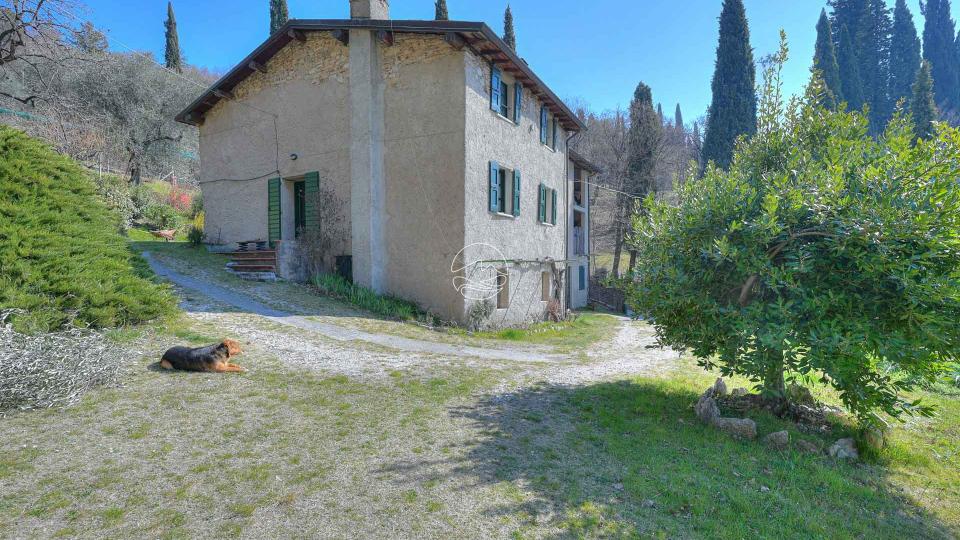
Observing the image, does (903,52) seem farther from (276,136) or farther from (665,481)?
(665,481)

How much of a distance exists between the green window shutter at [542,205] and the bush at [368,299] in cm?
598

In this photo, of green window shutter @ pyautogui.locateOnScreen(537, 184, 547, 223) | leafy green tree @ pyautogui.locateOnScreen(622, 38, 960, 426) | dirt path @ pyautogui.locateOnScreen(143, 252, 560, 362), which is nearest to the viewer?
leafy green tree @ pyautogui.locateOnScreen(622, 38, 960, 426)

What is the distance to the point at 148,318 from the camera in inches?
286

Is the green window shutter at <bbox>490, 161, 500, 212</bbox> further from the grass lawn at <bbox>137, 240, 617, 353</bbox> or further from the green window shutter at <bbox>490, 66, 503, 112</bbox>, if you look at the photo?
the grass lawn at <bbox>137, 240, 617, 353</bbox>

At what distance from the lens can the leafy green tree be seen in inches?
173

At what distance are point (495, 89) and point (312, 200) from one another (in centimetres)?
605

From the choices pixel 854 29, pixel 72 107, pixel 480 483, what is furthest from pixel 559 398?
pixel 854 29

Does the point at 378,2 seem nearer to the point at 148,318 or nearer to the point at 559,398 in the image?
the point at 148,318

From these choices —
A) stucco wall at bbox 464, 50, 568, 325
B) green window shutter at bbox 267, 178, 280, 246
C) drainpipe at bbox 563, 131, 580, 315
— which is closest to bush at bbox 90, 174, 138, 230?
green window shutter at bbox 267, 178, 280, 246

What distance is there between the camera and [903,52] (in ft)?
156

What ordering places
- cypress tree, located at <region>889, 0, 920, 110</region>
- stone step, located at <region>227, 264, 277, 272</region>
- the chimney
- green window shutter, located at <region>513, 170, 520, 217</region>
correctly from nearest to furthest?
the chimney < stone step, located at <region>227, 264, 277, 272</region> < green window shutter, located at <region>513, 170, 520, 217</region> < cypress tree, located at <region>889, 0, 920, 110</region>

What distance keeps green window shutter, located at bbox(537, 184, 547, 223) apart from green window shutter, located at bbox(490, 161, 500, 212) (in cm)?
294

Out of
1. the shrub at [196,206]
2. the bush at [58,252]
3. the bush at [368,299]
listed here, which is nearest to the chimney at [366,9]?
the bush at [368,299]

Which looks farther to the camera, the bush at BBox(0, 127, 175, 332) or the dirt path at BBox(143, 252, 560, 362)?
the dirt path at BBox(143, 252, 560, 362)
